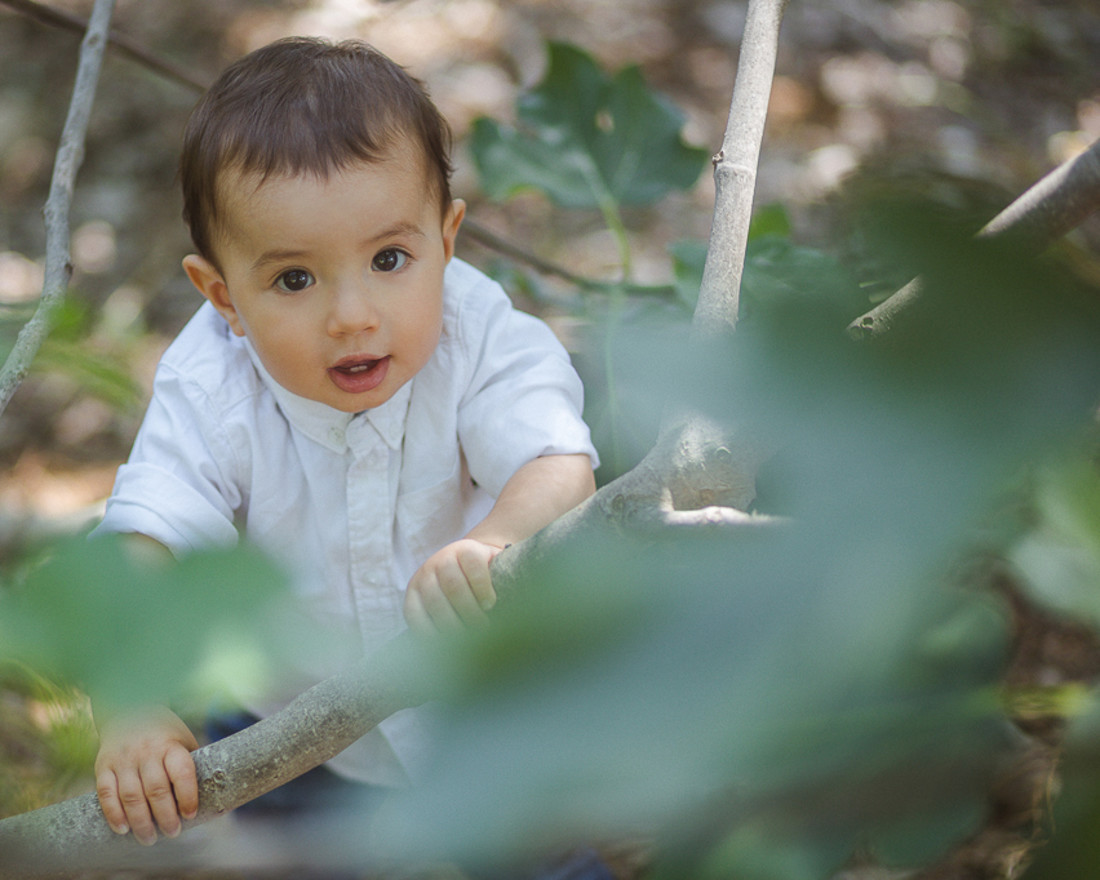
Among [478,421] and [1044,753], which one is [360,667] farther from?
[478,421]

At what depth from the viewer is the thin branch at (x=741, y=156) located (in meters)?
0.43

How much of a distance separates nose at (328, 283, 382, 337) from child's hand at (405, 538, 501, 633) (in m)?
0.16

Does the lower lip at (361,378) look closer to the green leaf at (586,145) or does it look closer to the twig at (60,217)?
the twig at (60,217)

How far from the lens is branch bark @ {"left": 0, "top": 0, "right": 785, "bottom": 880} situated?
32cm

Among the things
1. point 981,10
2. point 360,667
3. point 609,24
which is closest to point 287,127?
point 360,667

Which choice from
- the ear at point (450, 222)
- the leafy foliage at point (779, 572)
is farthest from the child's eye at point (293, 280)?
the leafy foliage at point (779, 572)

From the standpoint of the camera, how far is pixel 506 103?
76.3 inches

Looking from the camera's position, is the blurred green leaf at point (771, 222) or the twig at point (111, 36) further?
the blurred green leaf at point (771, 222)

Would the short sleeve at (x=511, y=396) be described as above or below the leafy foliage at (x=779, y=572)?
above

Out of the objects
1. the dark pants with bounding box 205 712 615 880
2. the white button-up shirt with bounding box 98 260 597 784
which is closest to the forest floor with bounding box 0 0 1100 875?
the dark pants with bounding box 205 712 615 880

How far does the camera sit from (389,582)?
31.6 inches

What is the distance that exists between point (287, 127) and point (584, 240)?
50.4 inches

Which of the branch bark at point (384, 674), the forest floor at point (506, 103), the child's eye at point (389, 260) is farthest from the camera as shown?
the forest floor at point (506, 103)

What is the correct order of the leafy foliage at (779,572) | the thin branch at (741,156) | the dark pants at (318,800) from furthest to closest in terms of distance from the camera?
the dark pants at (318,800)
the thin branch at (741,156)
the leafy foliage at (779,572)
